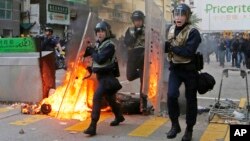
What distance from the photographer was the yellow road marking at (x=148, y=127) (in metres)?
6.41

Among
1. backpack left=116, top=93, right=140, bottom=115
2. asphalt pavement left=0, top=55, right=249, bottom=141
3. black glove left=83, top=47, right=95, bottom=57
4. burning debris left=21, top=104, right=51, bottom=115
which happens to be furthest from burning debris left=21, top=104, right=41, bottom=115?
black glove left=83, top=47, right=95, bottom=57

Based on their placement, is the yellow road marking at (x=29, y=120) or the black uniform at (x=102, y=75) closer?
the black uniform at (x=102, y=75)

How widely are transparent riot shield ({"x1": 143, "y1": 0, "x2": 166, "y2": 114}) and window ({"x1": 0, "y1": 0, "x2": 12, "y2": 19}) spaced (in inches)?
1242

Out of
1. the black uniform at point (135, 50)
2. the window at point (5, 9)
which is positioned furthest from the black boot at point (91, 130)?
the window at point (5, 9)

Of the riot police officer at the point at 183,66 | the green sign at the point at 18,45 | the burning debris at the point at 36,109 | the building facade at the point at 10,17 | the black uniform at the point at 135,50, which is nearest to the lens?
the riot police officer at the point at 183,66

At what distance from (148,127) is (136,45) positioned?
179cm

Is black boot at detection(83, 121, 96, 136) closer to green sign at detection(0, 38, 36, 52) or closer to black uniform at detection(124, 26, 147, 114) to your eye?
black uniform at detection(124, 26, 147, 114)

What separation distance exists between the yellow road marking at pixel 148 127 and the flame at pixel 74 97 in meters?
1.12

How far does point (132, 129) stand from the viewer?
6.66m

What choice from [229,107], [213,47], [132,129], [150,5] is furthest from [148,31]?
[213,47]

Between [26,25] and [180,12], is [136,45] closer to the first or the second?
[180,12]

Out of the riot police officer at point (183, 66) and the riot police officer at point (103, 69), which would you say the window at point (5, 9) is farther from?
the riot police officer at point (183, 66)

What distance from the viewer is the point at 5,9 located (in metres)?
37.3

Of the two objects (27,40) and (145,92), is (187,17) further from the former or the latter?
(27,40)
